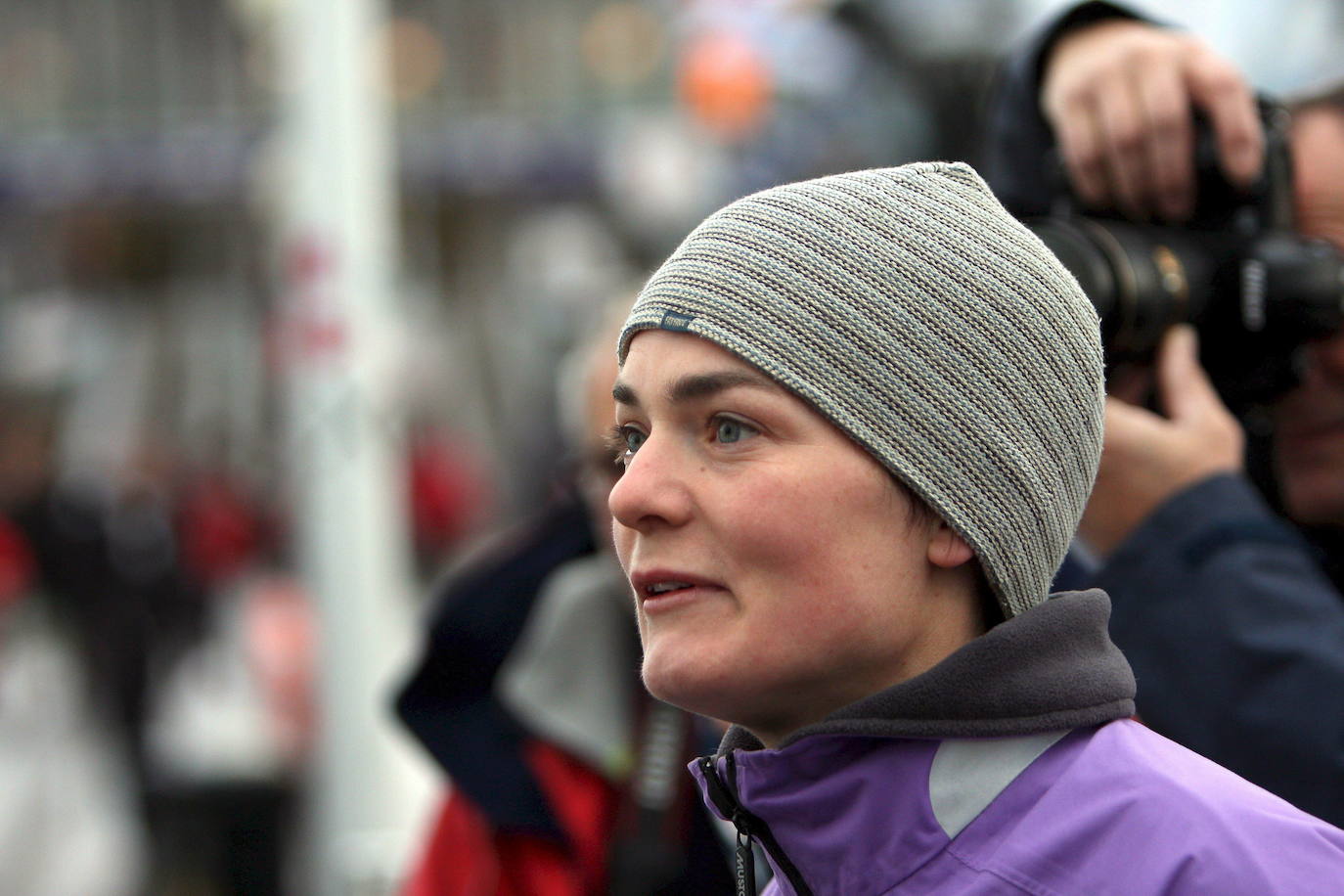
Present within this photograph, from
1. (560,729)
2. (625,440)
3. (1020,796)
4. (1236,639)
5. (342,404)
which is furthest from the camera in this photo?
(342,404)

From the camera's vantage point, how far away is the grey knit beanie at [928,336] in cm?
127

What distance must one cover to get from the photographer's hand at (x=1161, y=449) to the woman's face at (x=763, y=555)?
0.56 metres

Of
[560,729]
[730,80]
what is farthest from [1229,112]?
[730,80]

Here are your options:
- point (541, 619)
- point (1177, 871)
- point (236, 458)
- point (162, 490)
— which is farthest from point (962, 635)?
point (236, 458)

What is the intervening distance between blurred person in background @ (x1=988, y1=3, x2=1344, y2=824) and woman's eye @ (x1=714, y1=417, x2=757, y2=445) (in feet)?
2.15

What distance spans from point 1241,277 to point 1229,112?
0.63ft

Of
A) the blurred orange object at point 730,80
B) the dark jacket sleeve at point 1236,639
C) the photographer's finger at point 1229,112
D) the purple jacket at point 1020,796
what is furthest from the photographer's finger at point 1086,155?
the blurred orange object at point 730,80

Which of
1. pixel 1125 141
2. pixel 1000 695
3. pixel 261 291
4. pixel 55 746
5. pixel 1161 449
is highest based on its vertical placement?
pixel 1125 141

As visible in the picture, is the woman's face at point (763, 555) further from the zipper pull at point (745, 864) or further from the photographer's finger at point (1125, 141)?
the photographer's finger at point (1125, 141)

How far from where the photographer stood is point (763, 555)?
1.25 meters

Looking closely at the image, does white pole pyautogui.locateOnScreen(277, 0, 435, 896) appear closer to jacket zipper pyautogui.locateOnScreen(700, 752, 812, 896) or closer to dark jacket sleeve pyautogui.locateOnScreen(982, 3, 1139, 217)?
dark jacket sleeve pyautogui.locateOnScreen(982, 3, 1139, 217)

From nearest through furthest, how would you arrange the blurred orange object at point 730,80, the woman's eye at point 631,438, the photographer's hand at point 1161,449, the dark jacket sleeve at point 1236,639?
1. the woman's eye at point 631,438
2. the dark jacket sleeve at point 1236,639
3. the photographer's hand at point 1161,449
4. the blurred orange object at point 730,80

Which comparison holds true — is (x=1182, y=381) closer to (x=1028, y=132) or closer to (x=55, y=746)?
(x=1028, y=132)

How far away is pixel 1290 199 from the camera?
2.09 m
